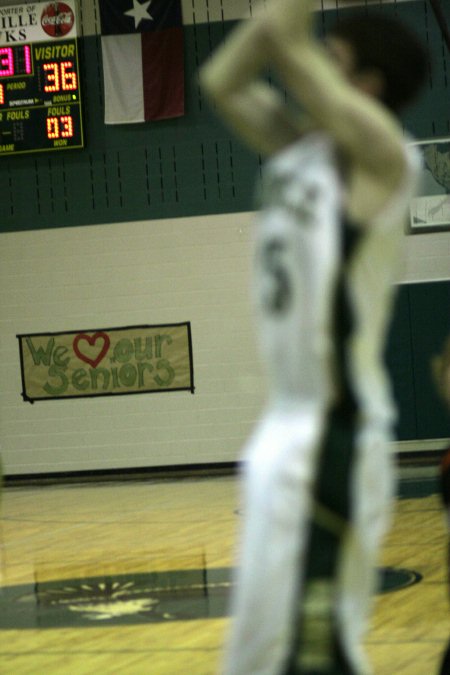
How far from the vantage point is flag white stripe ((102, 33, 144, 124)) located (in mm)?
15828

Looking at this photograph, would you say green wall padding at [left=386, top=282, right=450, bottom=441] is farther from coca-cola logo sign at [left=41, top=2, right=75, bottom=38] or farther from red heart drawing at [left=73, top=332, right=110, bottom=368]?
coca-cola logo sign at [left=41, top=2, right=75, bottom=38]

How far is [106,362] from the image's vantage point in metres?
16.3

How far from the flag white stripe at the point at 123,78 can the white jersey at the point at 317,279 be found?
13.5 meters

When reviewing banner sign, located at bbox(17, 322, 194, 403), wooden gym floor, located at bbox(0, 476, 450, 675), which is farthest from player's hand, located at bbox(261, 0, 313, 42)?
banner sign, located at bbox(17, 322, 194, 403)

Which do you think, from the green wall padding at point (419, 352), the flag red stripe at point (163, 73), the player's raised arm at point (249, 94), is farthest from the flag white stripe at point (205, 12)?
the player's raised arm at point (249, 94)

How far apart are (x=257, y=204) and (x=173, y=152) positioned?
1.32m

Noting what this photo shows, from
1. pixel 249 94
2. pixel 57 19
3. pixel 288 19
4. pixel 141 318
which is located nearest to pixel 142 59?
pixel 57 19

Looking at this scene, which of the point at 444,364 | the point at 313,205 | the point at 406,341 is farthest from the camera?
the point at 406,341

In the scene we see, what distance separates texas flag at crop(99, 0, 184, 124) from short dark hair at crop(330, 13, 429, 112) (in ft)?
43.9

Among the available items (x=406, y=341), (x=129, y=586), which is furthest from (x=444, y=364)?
(x=406, y=341)

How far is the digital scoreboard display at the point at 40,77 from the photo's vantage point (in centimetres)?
1553

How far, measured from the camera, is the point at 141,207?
16109 mm

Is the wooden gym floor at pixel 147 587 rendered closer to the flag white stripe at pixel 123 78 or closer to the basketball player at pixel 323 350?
the basketball player at pixel 323 350

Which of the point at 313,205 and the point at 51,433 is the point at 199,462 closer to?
the point at 51,433
